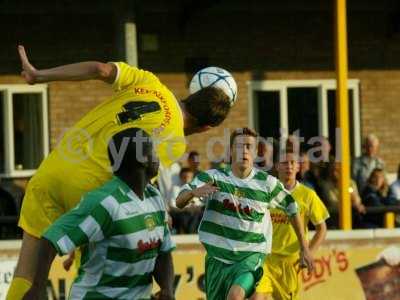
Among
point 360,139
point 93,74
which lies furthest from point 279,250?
point 360,139

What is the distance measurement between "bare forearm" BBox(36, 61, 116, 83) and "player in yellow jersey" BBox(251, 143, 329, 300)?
504 cm

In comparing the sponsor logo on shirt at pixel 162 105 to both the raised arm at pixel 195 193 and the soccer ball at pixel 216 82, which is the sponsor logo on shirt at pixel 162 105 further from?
the raised arm at pixel 195 193

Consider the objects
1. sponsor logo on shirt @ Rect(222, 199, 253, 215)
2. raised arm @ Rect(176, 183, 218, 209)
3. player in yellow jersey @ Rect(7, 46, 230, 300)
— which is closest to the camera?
player in yellow jersey @ Rect(7, 46, 230, 300)

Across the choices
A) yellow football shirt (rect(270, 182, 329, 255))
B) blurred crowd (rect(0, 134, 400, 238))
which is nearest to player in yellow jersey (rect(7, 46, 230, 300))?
yellow football shirt (rect(270, 182, 329, 255))

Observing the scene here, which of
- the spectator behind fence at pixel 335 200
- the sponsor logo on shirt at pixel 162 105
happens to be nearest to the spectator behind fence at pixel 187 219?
the spectator behind fence at pixel 335 200

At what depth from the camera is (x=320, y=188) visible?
14789 millimetres

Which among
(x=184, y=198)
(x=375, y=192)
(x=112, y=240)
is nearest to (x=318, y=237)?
(x=184, y=198)

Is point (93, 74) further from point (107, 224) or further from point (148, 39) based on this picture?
point (148, 39)

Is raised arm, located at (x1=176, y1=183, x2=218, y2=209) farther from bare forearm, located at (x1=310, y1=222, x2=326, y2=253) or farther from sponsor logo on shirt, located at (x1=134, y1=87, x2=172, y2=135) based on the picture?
bare forearm, located at (x1=310, y1=222, x2=326, y2=253)

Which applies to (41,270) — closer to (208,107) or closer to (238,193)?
(208,107)

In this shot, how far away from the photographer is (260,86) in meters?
17.8

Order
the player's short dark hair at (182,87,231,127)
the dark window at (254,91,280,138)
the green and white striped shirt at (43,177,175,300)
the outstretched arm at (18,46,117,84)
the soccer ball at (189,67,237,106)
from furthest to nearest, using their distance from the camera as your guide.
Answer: the dark window at (254,91,280,138), the soccer ball at (189,67,237,106), the player's short dark hair at (182,87,231,127), the outstretched arm at (18,46,117,84), the green and white striped shirt at (43,177,175,300)

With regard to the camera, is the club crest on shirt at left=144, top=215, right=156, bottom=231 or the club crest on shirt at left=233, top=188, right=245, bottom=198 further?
the club crest on shirt at left=233, top=188, right=245, bottom=198

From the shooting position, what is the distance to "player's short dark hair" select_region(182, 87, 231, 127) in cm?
718
